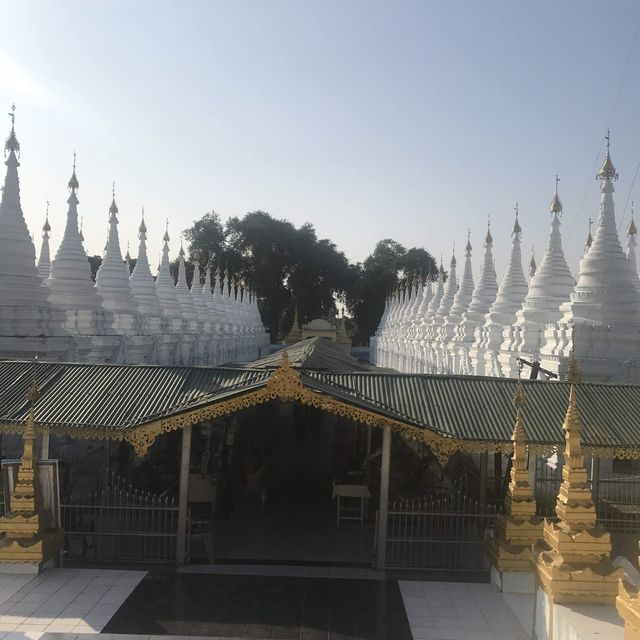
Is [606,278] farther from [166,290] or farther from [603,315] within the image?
[166,290]

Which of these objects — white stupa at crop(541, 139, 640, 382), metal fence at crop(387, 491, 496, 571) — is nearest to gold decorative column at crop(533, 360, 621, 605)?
metal fence at crop(387, 491, 496, 571)

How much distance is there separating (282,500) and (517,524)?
20.6ft

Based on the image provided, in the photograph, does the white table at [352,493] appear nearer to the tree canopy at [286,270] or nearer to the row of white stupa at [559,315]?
the row of white stupa at [559,315]

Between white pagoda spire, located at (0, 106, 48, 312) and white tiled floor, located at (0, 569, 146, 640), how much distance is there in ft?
34.0

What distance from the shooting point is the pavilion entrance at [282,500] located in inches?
486

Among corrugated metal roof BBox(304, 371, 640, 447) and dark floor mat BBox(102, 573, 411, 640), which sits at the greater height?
corrugated metal roof BBox(304, 371, 640, 447)

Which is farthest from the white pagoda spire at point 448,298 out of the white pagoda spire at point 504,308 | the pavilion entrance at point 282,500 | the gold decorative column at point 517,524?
the gold decorative column at point 517,524

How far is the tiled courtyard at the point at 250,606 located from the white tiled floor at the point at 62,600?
0.01 meters

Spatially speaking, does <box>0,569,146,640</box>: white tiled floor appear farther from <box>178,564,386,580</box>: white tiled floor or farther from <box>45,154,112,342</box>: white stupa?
<box>45,154,112,342</box>: white stupa

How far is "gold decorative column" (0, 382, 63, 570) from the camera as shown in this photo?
1069 centimetres

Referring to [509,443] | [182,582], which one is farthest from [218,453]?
[509,443]

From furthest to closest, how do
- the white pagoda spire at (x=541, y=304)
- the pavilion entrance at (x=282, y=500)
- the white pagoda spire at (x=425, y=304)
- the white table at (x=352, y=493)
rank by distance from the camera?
the white pagoda spire at (x=425, y=304)
the white pagoda spire at (x=541, y=304)
the white table at (x=352, y=493)
the pavilion entrance at (x=282, y=500)

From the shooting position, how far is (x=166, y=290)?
119ft

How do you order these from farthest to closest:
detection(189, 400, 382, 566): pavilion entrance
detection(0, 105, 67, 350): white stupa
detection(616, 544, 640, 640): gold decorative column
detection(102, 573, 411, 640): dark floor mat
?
detection(0, 105, 67, 350): white stupa < detection(189, 400, 382, 566): pavilion entrance < detection(102, 573, 411, 640): dark floor mat < detection(616, 544, 640, 640): gold decorative column
